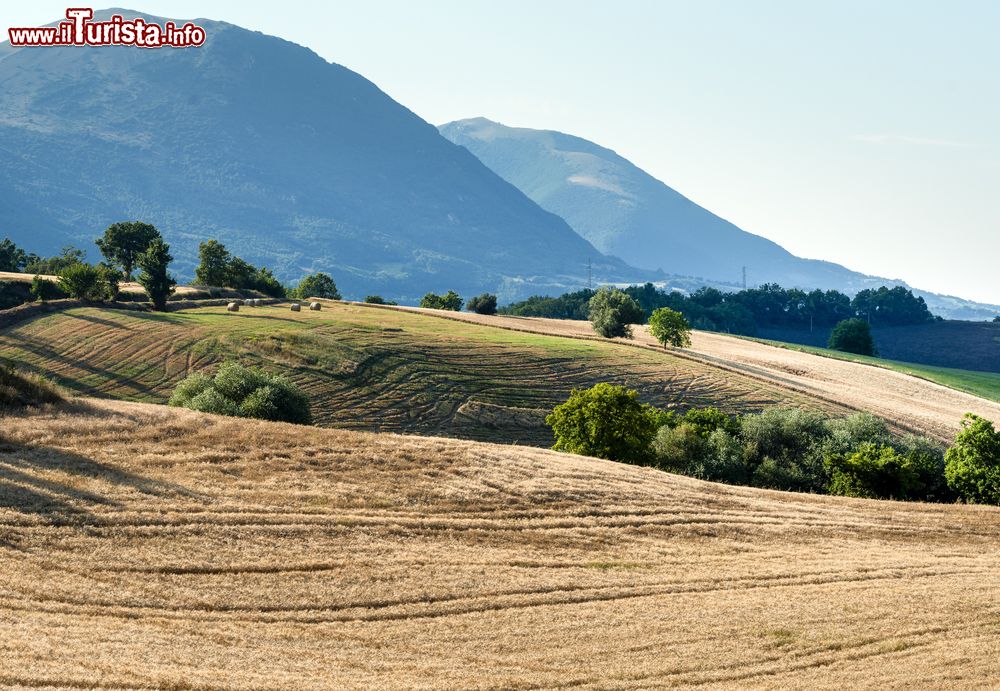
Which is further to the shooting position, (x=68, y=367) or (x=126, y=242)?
(x=126, y=242)

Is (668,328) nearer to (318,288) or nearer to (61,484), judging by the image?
(61,484)

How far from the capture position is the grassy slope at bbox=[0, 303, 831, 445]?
80750 millimetres

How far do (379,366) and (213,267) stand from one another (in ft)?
202

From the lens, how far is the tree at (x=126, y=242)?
136 m

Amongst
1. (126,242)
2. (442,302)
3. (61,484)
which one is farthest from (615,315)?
(61,484)

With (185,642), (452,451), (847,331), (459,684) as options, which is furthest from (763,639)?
(847,331)

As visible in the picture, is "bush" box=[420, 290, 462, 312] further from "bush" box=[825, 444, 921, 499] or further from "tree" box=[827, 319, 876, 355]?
"bush" box=[825, 444, 921, 499]

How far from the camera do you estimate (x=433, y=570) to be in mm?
33562

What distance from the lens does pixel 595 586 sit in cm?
3356

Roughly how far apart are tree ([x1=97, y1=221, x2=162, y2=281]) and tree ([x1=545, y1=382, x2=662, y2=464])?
89079mm

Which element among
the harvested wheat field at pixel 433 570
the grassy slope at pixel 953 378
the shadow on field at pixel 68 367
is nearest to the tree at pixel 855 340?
the grassy slope at pixel 953 378

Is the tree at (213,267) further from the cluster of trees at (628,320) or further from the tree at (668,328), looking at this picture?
the tree at (668,328)


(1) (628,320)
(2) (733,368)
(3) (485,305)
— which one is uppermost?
→ (3) (485,305)

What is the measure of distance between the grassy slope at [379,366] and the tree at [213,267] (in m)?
32.5
